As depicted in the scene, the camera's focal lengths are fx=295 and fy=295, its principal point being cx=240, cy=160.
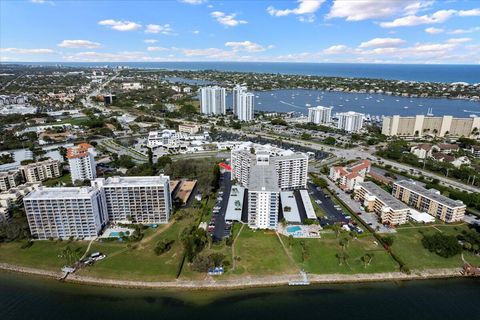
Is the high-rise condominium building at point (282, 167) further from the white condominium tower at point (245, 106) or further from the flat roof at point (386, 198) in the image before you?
the white condominium tower at point (245, 106)

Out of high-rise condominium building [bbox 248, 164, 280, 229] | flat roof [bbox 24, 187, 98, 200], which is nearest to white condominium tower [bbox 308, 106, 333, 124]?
high-rise condominium building [bbox 248, 164, 280, 229]

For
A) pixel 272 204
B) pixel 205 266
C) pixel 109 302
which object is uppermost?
pixel 272 204

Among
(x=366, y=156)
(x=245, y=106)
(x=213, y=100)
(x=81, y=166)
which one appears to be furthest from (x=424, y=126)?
(x=81, y=166)

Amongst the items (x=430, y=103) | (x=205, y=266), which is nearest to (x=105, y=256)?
(x=205, y=266)

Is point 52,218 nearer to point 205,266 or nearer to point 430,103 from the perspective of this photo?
point 205,266

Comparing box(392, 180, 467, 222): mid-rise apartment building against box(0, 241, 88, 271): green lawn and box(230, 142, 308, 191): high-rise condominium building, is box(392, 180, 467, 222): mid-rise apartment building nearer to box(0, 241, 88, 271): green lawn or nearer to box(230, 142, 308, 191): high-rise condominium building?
box(230, 142, 308, 191): high-rise condominium building

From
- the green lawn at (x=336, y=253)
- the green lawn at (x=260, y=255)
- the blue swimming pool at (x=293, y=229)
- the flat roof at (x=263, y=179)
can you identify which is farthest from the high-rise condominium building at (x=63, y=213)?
the blue swimming pool at (x=293, y=229)
